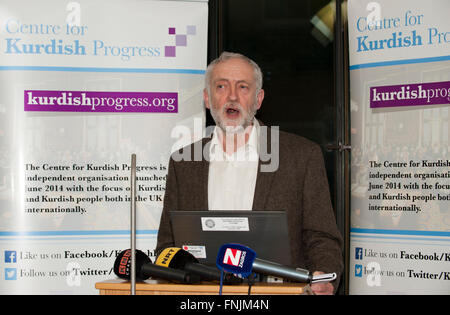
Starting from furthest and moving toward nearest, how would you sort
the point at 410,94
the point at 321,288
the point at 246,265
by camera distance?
the point at 410,94
the point at 321,288
the point at 246,265

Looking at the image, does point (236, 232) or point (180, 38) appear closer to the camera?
point (236, 232)

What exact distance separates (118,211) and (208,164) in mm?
1025

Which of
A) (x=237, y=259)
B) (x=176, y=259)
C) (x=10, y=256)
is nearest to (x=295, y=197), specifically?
(x=176, y=259)

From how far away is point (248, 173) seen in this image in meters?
2.98

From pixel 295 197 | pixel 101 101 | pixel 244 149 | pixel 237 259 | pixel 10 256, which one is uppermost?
pixel 101 101

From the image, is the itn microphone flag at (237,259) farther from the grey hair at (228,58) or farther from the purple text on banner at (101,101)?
the purple text on banner at (101,101)

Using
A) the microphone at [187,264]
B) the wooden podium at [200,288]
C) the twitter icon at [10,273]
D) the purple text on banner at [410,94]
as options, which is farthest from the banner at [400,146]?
the twitter icon at [10,273]

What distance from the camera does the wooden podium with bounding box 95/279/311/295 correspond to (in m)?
1.88

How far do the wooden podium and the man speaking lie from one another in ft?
2.33

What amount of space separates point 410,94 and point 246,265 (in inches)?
89.8

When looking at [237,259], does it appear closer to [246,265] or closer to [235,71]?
[246,265]

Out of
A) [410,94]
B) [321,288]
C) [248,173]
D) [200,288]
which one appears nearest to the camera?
[200,288]

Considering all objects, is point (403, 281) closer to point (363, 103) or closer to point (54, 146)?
point (363, 103)
